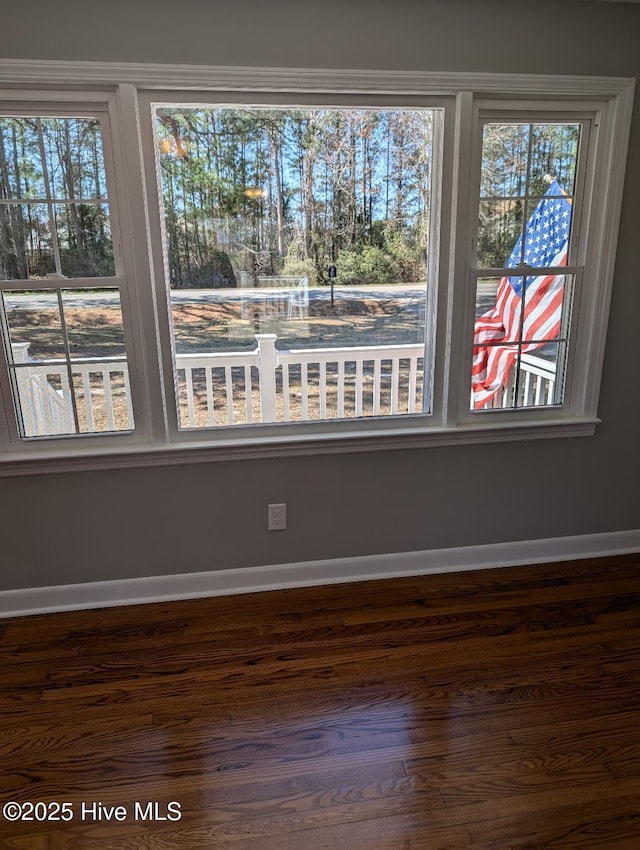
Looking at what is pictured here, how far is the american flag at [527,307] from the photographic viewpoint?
8.36ft

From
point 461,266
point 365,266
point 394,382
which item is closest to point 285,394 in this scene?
point 394,382

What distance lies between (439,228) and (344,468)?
109 centimetres

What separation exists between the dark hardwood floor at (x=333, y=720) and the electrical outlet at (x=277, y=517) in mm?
305

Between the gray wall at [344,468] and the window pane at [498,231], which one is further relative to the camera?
the window pane at [498,231]

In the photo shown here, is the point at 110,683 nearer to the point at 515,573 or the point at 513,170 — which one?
the point at 515,573

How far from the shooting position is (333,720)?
1928 millimetres

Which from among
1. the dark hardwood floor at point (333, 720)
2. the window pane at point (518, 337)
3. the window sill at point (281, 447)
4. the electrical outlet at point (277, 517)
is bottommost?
the dark hardwood floor at point (333, 720)

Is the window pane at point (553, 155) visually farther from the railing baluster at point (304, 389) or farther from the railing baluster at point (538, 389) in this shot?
the railing baluster at point (304, 389)

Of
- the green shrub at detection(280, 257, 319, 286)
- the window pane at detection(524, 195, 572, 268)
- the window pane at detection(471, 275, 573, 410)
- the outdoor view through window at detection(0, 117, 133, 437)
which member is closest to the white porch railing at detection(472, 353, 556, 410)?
the window pane at detection(471, 275, 573, 410)

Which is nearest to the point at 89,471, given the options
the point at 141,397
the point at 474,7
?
the point at 141,397

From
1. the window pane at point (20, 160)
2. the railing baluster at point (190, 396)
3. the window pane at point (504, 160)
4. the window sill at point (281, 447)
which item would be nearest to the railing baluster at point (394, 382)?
the window sill at point (281, 447)

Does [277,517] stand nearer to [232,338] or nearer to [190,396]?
[190,396]

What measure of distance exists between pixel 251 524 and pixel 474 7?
2.23 m

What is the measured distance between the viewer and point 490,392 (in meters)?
2.72
